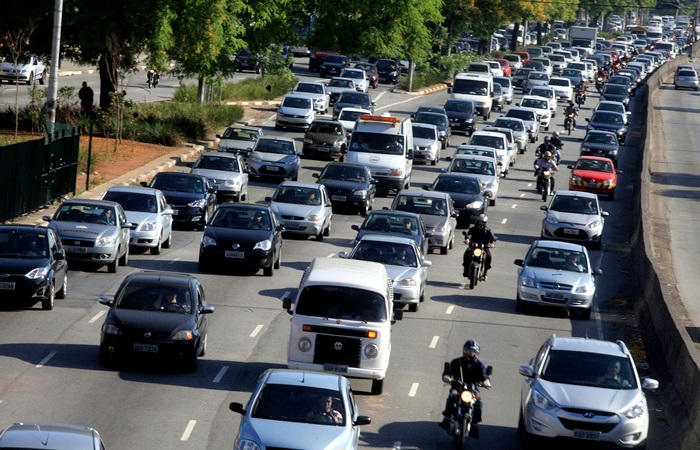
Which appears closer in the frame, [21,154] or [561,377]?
[561,377]

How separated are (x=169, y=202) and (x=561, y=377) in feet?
63.8

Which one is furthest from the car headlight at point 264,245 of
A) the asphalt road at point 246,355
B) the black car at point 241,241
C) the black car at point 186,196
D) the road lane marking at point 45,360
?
the road lane marking at point 45,360

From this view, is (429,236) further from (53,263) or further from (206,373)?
(206,373)

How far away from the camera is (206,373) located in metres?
21.1

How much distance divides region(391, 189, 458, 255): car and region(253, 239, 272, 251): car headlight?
6.57 metres

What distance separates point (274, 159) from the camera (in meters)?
46.3

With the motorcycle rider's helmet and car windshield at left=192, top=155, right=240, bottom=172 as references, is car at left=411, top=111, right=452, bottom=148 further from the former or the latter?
the motorcycle rider's helmet

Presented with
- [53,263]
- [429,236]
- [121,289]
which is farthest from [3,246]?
[429,236]

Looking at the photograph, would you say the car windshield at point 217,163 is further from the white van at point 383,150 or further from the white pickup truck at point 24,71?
the white pickup truck at point 24,71

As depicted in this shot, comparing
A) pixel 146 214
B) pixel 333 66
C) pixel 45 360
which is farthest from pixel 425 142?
pixel 333 66

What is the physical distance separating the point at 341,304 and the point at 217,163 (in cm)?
2184

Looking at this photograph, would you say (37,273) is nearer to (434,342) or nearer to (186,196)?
(434,342)

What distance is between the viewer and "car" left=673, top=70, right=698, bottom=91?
105 meters

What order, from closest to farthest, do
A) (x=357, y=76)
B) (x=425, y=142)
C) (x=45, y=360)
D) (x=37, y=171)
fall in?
(x=45, y=360)
(x=37, y=171)
(x=425, y=142)
(x=357, y=76)
